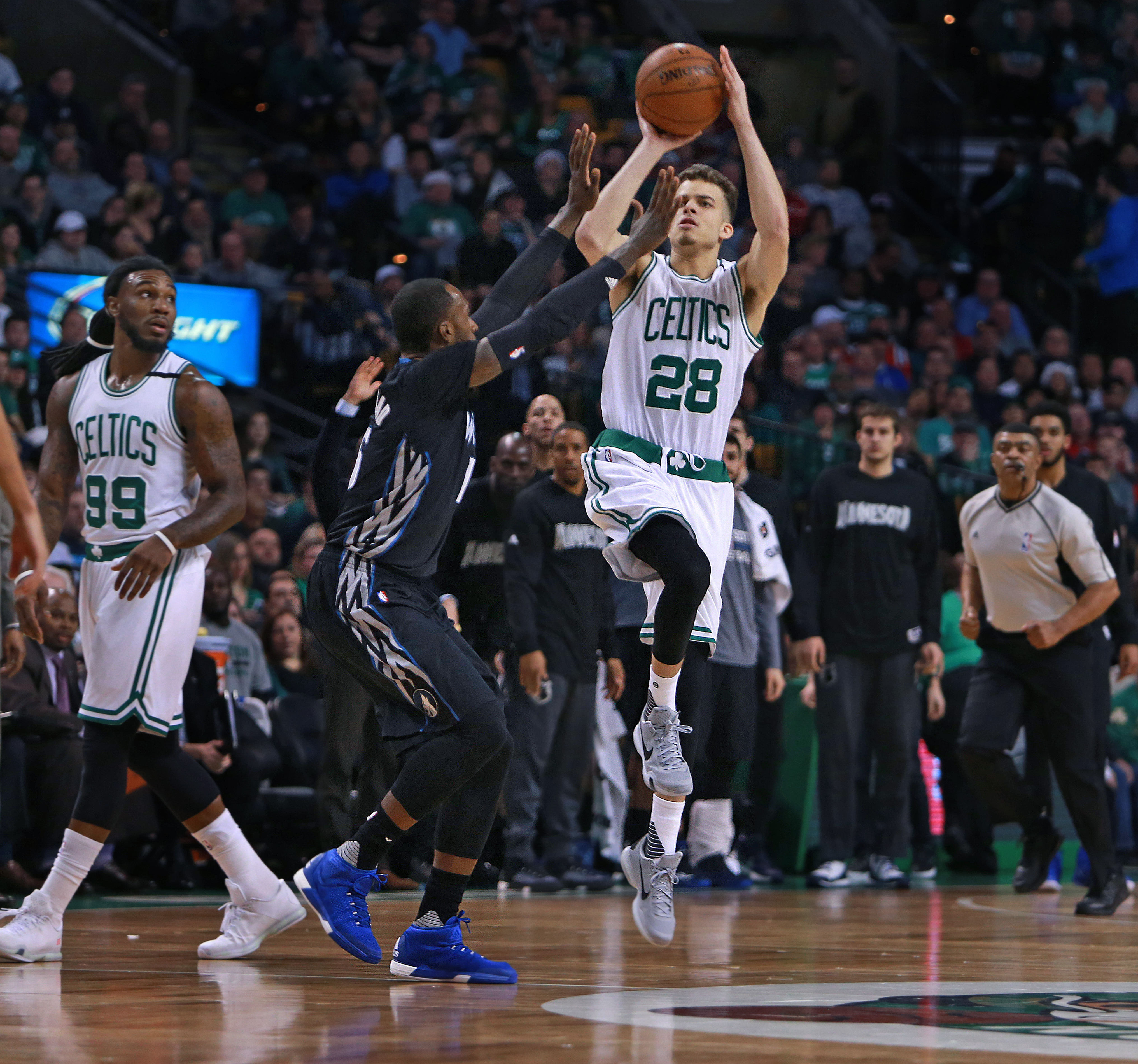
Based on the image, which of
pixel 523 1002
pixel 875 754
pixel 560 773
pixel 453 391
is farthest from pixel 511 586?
pixel 523 1002

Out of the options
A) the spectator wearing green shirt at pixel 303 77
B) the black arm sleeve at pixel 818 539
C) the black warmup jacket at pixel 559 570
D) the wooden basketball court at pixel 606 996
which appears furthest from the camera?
the spectator wearing green shirt at pixel 303 77

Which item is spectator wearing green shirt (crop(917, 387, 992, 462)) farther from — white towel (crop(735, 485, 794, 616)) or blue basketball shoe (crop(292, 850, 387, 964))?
blue basketball shoe (crop(292, 850, 387, 964))

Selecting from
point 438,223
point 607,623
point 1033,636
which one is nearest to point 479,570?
point 607,623

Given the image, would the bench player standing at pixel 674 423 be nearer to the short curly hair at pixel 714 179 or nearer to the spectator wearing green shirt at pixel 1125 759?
the short curly hair at pixel 714 179

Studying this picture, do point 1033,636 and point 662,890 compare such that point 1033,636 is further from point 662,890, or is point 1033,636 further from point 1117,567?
point 662,890

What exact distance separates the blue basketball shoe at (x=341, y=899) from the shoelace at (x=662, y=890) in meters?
0.95

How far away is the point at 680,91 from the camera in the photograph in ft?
18.6

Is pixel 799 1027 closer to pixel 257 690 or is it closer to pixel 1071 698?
pixel 1071 698

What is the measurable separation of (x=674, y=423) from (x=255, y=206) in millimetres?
10003

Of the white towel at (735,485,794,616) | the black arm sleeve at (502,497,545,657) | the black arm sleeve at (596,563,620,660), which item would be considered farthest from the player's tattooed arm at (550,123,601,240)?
the white towel at (735,485,794,616)

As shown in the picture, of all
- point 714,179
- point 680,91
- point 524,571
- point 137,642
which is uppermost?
point 680,91

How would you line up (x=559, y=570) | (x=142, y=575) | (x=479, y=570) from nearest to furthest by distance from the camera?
(x=142, y=575)
(x=559, y=570)
(x=479, y=570)

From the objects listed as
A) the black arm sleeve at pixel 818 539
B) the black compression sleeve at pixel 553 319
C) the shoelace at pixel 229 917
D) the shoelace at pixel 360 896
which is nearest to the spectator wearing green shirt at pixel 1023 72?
the black arm sleeve at pixel 818 539

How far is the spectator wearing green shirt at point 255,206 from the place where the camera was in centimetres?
1478
